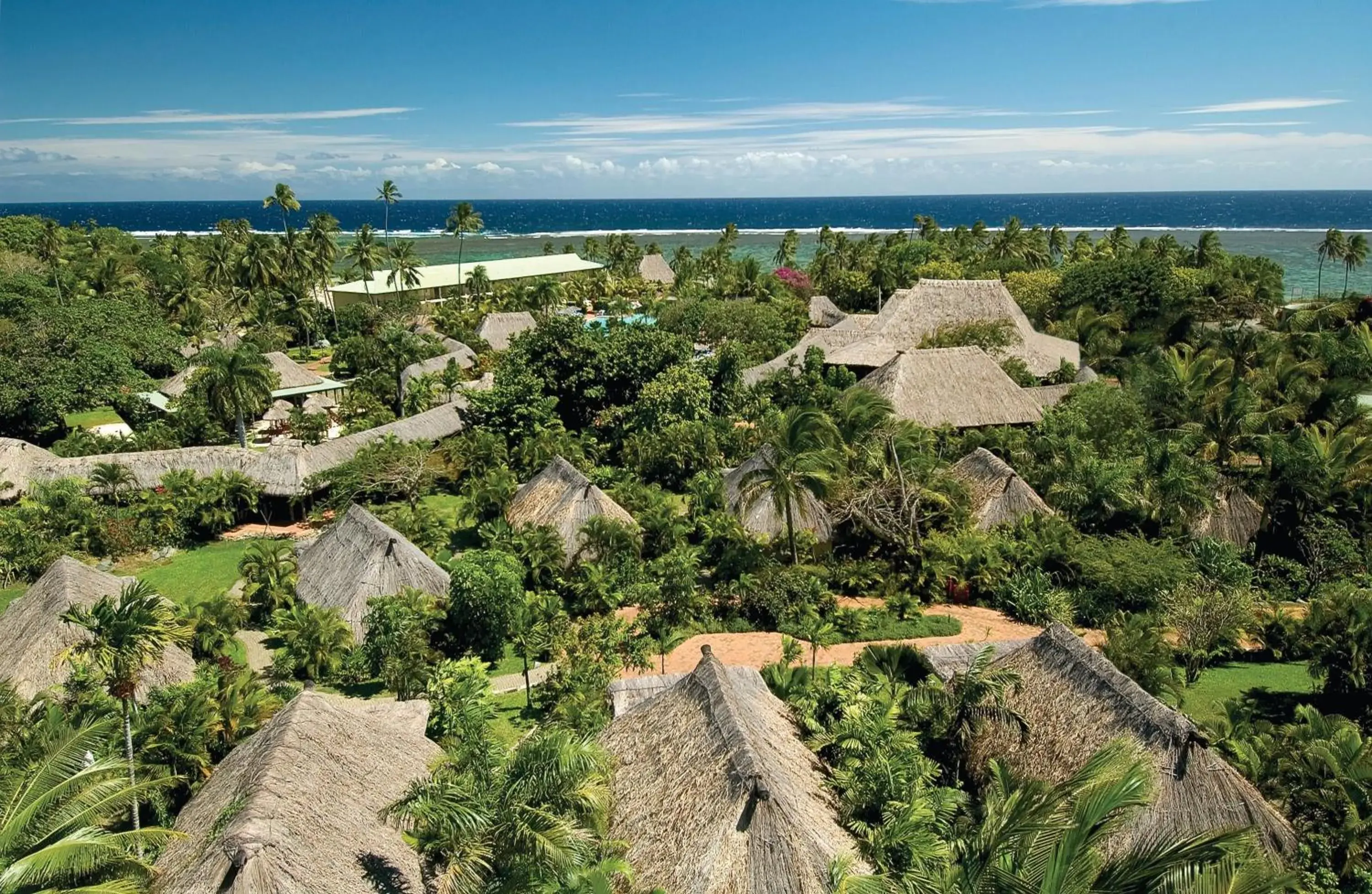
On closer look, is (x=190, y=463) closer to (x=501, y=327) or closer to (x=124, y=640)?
(x=124, y=640)

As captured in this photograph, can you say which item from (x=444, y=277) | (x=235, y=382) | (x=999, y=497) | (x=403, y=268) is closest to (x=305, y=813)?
(x=999, y=497)

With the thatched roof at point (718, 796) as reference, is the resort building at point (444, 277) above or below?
above

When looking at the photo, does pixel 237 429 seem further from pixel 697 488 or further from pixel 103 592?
pixel 697 488

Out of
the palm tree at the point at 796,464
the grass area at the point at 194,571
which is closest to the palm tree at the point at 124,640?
the grass area at the point at 194,571

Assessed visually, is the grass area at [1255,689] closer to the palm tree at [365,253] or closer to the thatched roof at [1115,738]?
the thatched roof at [1115,738]

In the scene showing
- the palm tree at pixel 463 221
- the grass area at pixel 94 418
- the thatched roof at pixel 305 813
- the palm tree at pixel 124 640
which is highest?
the palm tree at pixel 463 221

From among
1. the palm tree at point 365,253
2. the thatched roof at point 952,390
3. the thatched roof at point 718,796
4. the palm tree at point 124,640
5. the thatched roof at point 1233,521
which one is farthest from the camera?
the palm tree at point 365,253

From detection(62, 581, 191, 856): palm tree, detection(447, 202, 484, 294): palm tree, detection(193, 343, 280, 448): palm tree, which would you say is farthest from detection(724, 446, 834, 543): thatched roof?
detection(447, 202, 484, 294): palm tree
